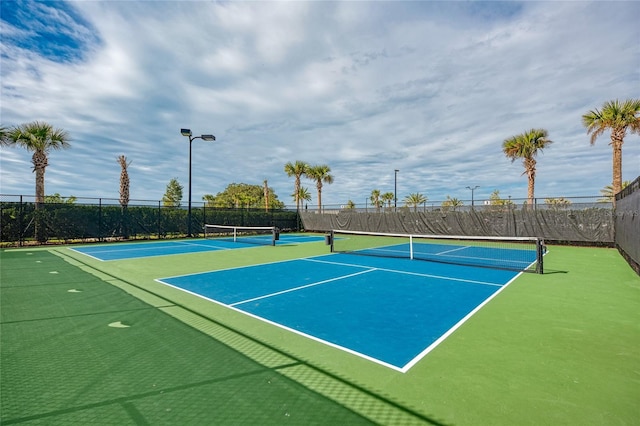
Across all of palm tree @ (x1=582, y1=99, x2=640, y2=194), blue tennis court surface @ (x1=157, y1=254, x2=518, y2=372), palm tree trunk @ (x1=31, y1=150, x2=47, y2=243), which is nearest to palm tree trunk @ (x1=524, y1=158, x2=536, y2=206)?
palm tree @ (x1=582, y1=99, x2=640, y2=194)

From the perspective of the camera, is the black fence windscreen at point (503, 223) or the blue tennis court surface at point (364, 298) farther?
the black fence windscreen at point (503, 223)

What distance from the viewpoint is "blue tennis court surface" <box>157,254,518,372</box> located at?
444 centimetres

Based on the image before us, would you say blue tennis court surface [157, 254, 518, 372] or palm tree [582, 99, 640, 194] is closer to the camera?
blue tennis court surface [157, 254, 518, 372]

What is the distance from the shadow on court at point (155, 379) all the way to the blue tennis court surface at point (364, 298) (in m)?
0.89

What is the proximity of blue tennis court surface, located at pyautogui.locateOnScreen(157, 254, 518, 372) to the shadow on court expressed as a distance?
895 millimetres

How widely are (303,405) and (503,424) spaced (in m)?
1.70

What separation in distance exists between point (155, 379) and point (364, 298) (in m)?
4.21

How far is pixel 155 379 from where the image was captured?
3.30 metres

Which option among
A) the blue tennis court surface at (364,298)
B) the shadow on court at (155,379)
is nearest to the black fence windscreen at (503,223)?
the blue tennis court surface at (364,298)

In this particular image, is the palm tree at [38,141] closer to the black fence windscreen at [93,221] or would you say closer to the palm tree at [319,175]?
the black fence windscreen at [93,221]

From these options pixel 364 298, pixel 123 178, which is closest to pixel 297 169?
pixel 123 178

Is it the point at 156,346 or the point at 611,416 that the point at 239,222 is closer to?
the point at 156,346

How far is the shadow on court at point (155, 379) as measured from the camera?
274 centimetres

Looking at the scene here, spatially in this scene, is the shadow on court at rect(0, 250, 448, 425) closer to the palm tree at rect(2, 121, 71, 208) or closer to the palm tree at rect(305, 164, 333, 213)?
the palm tree at rect(2, 121, 71, 208)
